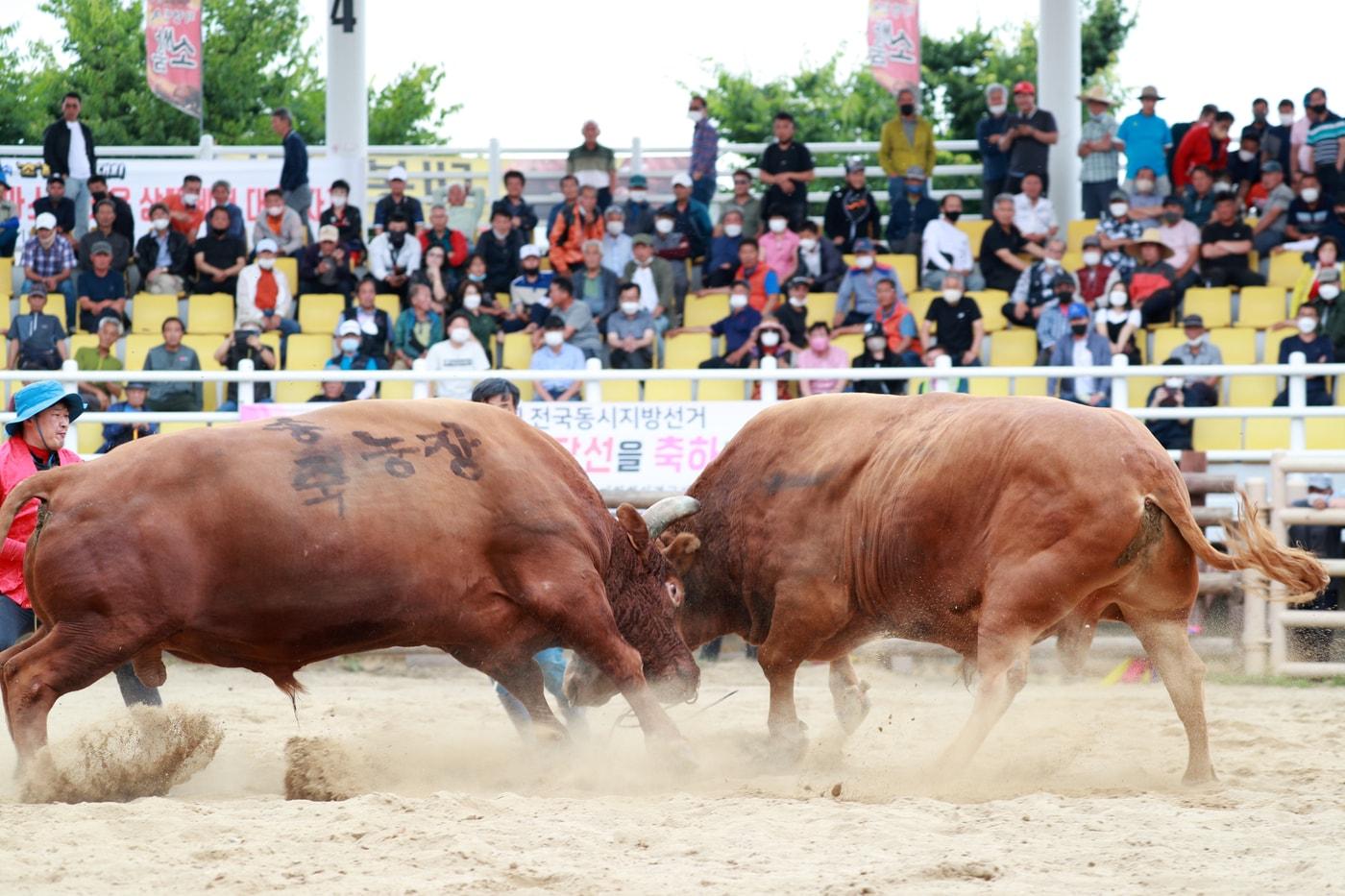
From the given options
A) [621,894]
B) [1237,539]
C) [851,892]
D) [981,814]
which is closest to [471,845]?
[621,894]

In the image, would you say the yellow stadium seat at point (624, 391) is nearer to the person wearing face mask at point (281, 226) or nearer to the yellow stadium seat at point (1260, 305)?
the person wearing face mask at point (281, 226)

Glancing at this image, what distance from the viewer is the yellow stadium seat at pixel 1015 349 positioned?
12.5 metres

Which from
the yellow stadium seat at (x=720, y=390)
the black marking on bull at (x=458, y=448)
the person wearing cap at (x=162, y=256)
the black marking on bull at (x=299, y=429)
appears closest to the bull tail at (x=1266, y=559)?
the black marking on bull at (x=458, y=448)

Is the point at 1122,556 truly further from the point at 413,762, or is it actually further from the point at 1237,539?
the point at 413,762

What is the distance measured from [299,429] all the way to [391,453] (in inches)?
12.9

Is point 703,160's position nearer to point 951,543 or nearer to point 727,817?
point 951,543

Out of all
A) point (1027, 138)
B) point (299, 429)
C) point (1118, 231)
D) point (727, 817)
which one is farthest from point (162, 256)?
point (727, 817)

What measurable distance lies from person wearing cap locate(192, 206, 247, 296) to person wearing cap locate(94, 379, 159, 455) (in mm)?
2477

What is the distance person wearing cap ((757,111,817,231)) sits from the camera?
1443 cm

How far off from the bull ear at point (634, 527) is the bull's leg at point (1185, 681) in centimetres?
192

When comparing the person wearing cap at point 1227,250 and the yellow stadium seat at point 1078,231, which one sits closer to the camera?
the person wearing cap at point 1227,250

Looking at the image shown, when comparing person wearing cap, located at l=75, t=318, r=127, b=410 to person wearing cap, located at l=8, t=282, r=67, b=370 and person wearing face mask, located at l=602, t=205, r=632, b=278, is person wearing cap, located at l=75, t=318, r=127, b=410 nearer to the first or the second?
person wearing cap, located at l=8, t=282, r=67, b=370

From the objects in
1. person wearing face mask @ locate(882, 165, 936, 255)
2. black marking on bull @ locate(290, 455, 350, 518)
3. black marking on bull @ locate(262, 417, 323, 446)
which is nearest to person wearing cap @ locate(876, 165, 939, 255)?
person wearing face mask @ locate(882, 165, 936, 255)

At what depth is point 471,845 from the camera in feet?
15.2
